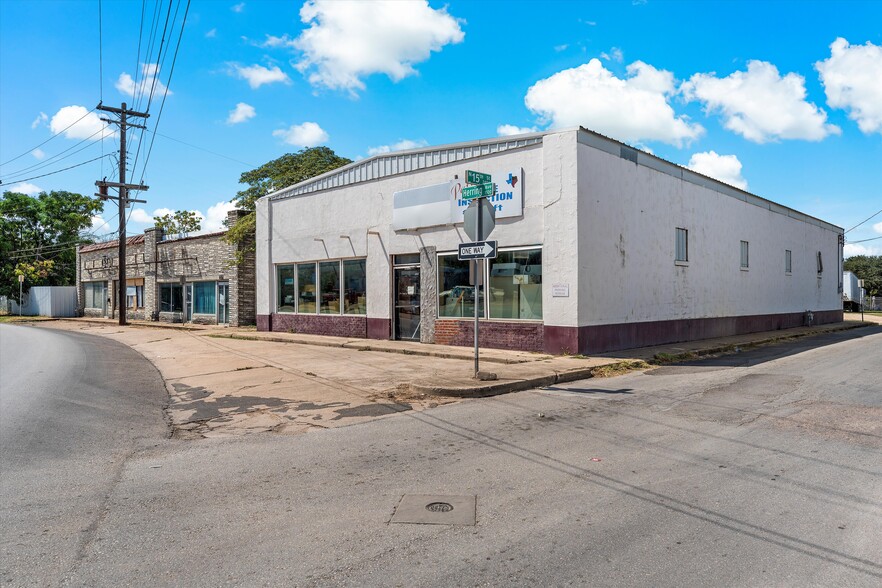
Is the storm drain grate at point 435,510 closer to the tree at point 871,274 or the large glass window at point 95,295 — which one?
the large glass window at point 95,295

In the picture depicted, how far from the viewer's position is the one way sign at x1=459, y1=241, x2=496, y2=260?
403 inches

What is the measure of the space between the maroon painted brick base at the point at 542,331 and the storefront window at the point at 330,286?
38 centimetres

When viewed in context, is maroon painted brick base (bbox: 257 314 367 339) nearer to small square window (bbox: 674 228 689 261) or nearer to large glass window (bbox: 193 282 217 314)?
large glass window (bbox: 193 282 217 314)

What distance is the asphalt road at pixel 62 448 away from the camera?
12.7 feet

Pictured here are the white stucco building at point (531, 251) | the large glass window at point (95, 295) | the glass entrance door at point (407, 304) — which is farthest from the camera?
the large glass window at point (95, 295)

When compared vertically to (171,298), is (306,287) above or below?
above

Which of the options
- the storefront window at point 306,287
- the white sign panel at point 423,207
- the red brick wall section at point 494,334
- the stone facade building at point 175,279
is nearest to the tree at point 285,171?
the stone facade building at point 175,279

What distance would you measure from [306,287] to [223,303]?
9479 millimetres

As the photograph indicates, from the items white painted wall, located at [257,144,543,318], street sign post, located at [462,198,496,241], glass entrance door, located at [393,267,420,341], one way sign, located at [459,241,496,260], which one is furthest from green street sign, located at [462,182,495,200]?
glass entrance door, located at [393,267,420,341]

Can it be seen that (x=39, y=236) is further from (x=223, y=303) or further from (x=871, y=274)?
(x=871, y=274)

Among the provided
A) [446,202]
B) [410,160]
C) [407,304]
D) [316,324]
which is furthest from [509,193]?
[316,324]

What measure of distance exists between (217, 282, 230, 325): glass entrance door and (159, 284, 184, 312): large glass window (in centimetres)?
406

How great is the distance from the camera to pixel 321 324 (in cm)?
2109

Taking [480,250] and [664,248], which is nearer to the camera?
[480,250]
